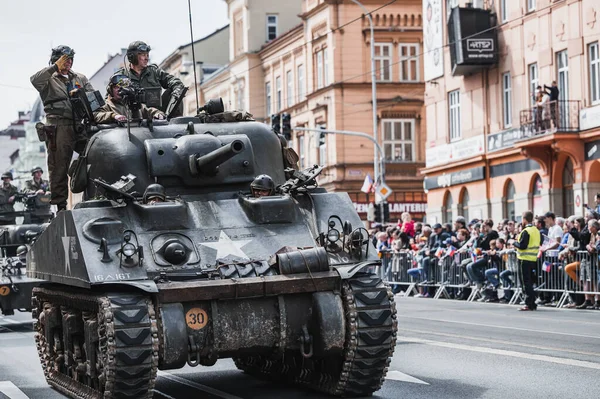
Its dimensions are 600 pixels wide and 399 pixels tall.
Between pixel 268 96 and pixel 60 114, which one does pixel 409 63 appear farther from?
pixel 60 114

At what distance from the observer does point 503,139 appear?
138 feet

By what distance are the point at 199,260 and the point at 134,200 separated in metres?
0.88

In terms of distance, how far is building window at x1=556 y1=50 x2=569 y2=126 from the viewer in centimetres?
3728

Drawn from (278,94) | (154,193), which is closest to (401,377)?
(154,193)

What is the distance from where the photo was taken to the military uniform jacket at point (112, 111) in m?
13.3

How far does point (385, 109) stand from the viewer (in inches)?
2485

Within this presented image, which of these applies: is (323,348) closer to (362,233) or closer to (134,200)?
(362,233)

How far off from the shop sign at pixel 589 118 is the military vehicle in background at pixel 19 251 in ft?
58.3

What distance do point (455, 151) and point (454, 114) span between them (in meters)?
1.40

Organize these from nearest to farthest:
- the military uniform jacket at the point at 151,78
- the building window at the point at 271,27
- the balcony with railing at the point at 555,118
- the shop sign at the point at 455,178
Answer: the military uniform jacket at the point at 151,78, the balcony with railing at the point at 555,118, the shop sign at the point at 455,178, the building window at the point at 271,27

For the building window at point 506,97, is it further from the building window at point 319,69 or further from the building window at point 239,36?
the building window at point 239,36

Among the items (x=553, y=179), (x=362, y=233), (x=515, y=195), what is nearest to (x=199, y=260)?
(x=362, y=233)

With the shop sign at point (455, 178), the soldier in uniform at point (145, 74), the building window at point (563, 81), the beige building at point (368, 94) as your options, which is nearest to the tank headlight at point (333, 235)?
the soldier in uniform at point (145, 74)

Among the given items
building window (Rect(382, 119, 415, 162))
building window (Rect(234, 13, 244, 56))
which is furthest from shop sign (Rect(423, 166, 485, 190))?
building window (Rect(234, 13, 244, 56))
